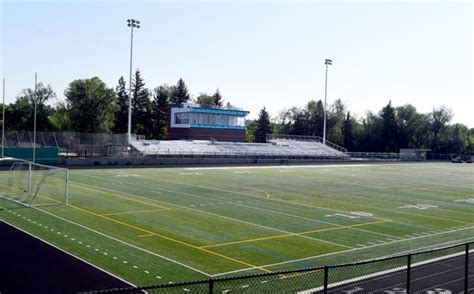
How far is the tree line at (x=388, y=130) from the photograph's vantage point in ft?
357

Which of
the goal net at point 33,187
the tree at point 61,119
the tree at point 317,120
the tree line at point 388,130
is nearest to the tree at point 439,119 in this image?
the tree line at point 388,130

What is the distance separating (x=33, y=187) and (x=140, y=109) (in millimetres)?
72222

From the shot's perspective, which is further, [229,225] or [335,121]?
[335,121]

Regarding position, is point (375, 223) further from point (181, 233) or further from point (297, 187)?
point (297, 187)

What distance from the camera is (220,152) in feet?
226

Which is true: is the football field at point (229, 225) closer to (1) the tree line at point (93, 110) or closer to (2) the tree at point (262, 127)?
(1) the tree line at point (93, 110)

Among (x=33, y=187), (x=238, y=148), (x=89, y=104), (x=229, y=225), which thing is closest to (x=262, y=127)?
(x=238, y=148)

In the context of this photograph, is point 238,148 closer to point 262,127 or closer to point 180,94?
point 262,127

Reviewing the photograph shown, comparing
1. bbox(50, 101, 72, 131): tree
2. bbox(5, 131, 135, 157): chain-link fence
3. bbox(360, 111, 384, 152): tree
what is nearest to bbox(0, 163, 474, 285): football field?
bbox(5, 131, 135, 157): chain-link fence

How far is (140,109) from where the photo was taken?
9694 centimetres

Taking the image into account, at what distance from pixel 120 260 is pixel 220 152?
5558 cm

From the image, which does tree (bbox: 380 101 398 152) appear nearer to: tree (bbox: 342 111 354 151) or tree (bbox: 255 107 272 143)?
tree (bbox: 342 111 354 151)

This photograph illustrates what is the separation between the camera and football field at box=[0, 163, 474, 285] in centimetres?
1366

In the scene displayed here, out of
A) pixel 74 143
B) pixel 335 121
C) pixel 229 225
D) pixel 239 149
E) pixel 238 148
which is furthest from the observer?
pixel 335 121
